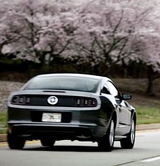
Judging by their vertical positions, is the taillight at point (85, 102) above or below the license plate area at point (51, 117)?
above

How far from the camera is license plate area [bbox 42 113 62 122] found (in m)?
13.4

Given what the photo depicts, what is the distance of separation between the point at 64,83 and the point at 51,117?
3.22 ft

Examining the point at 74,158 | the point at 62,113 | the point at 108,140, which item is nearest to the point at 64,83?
the point at 62,113

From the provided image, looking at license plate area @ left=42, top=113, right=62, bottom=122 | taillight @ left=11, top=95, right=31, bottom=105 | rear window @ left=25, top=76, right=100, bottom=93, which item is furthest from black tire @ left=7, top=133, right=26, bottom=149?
rear window @ left=25, top=76, right=100, bottom=93

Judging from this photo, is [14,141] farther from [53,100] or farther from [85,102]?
[85,102]

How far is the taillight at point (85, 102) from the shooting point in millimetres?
13500

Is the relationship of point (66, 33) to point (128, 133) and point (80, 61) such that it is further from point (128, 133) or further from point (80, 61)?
point (128, 133)

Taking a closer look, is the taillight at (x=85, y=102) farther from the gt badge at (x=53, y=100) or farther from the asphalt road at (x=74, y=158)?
the asphalt road at (x=74, y=158)

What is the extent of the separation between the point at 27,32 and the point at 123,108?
29.2 metres

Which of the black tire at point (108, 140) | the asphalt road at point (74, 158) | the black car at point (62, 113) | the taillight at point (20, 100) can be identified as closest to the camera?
the asphalt road at point (74, 158)

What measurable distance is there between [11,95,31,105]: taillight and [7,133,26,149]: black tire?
67cm

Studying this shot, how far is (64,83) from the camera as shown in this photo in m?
14.2

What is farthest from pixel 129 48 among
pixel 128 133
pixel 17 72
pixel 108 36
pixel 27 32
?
pixel 128 133

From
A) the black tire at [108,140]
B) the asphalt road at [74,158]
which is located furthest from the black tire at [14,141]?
the black tire at [108,140]
